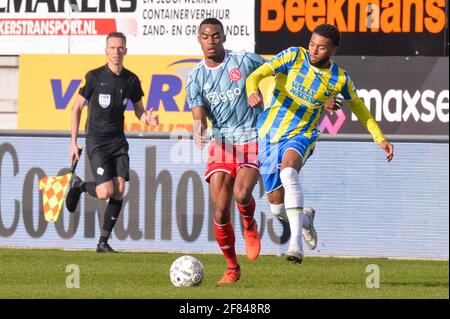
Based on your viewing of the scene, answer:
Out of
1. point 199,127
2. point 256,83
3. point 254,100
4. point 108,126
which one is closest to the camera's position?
point 254,100

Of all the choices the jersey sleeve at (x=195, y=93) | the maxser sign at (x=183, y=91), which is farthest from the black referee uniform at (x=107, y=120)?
the jersey sleeve at (x=195, y=93)

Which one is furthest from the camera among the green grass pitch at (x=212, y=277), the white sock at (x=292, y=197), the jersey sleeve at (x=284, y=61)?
the jersey sleeve at (x=284, y=61)

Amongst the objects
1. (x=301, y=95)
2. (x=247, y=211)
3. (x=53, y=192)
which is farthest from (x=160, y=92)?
(x=301, y=95)

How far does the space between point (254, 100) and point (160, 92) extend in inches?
276

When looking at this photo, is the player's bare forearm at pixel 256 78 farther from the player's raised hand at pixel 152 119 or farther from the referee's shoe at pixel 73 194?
the referee's shoe at pixel 73 194

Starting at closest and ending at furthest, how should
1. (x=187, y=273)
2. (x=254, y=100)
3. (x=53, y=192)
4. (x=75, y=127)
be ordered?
(x=254, y=100), (x=187, y=273), (x=75, y=127), (x=53, y=192)

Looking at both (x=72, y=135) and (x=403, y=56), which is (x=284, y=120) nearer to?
(x=72, y=135)

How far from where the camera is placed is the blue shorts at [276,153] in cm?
1292

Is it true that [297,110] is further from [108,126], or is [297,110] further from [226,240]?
[108,126]

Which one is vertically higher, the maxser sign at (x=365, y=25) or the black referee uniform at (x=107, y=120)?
the maxser sign at (x=365, y=25)

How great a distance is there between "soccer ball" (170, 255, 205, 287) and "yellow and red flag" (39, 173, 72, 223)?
4.75 m

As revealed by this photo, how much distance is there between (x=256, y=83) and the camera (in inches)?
492

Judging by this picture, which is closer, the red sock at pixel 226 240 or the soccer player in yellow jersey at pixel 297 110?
the soccer player in yellow jersey at pixel 297 110

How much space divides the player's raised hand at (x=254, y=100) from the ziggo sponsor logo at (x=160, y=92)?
652cm
